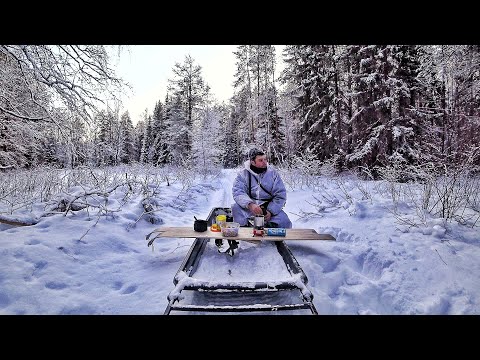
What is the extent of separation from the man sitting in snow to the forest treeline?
2.93 metres

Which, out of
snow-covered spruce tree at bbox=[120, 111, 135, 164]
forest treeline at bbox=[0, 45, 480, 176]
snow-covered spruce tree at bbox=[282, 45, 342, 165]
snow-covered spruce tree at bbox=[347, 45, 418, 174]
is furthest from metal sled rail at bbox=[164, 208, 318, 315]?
snow-covered spruce tree at bbox=[282, 45, 342, 165]

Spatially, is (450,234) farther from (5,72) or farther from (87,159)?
(5,72)

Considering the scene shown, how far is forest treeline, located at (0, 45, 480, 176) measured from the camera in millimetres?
5000

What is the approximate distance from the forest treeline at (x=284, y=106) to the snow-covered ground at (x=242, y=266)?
1.72 m

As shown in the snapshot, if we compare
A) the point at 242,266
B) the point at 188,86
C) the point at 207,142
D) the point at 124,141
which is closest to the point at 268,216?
the point at 242,266

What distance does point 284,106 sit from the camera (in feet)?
80.9

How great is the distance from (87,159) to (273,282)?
519 cm

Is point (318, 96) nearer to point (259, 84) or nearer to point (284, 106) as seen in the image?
point (259, 84)

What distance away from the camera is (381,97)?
12.2 metres

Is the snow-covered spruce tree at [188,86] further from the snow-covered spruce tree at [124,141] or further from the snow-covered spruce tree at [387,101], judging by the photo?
the snow-covered spruce tree at [387,101]

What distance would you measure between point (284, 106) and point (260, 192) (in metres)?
21.7

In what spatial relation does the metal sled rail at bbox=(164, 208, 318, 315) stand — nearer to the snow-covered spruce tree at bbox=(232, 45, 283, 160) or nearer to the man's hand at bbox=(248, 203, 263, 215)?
the man's hand at bbox=(248, 203, 263, 215)
